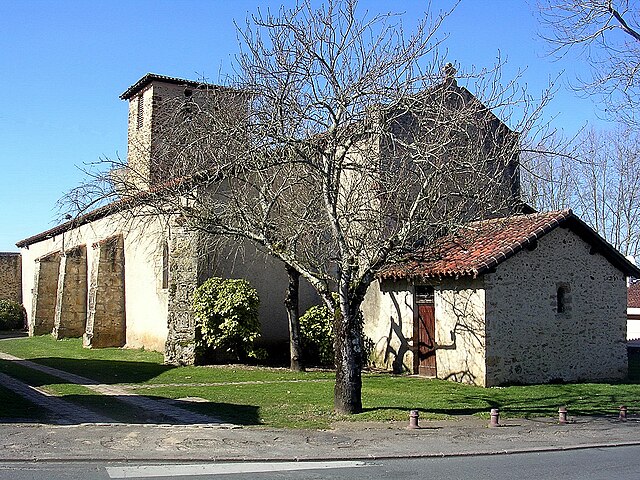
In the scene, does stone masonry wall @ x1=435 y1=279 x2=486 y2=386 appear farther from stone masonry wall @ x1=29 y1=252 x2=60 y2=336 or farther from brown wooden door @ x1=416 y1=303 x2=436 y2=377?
stone masonry wall @ x1=29 y1=252 x2=60 y2=336

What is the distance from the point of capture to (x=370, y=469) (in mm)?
9609

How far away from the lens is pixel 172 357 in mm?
21484

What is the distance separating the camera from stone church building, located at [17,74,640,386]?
18.6 m

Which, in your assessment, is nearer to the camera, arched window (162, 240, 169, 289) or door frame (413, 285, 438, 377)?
door frame (413, 285, 438, 377)

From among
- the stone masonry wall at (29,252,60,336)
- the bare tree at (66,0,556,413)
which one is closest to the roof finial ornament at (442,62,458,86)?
the bare tree at (66,0,556,413)

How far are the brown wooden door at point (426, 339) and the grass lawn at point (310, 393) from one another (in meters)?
0.74

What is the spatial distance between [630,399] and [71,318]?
888 inches

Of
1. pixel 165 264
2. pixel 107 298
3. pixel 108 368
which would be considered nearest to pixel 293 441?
pixel 108 368

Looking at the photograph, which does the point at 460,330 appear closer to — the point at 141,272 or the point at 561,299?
the point at 561,299

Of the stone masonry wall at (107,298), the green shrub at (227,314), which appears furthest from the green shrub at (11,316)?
the green shrub at (227,314)

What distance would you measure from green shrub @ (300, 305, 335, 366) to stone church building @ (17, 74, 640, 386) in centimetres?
170

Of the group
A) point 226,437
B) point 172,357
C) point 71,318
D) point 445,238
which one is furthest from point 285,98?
point 71,318

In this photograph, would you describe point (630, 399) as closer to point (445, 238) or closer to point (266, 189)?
point (445, 238)

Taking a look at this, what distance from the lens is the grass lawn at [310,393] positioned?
14.0 m
